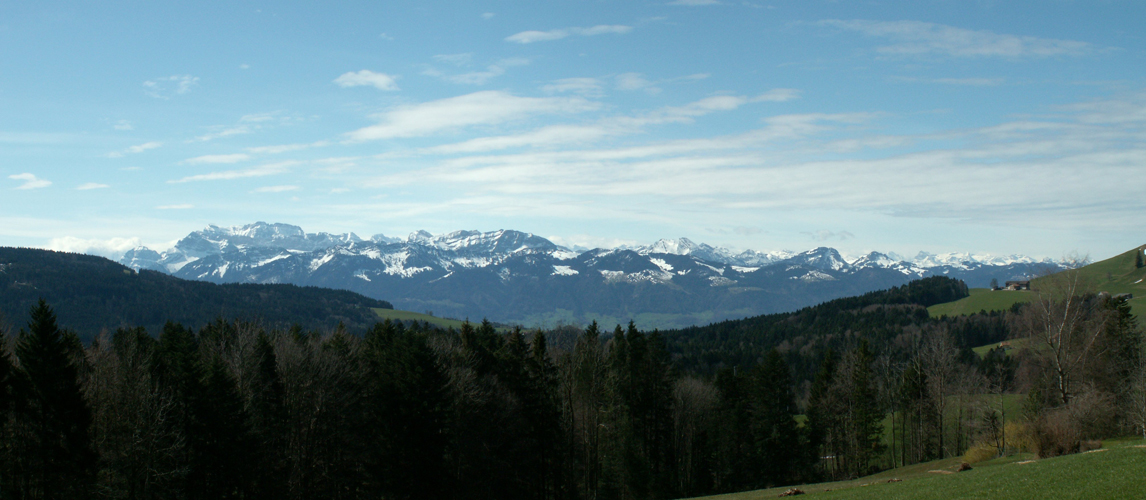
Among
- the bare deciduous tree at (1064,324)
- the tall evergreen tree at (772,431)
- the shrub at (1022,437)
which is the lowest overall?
the tall evergreen tree at (772,431)

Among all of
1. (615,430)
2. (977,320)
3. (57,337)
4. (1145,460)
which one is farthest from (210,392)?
(977,320)

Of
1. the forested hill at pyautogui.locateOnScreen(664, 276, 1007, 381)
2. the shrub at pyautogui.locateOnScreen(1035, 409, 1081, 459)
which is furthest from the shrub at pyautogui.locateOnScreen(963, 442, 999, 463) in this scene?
the forested hill at pyautogui.locateOnScreen(664, 276, 1007, 381)

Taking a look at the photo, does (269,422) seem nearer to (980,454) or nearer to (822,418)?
(980,454)

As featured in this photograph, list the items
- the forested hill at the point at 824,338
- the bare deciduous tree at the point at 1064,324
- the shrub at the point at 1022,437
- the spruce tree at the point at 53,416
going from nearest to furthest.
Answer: the spruce tree at the point at 53,416 < the shrub at the point at 1022,437 < the bare deciduous tree at the point at 1064,324 < the forested hill at the point at 824,338

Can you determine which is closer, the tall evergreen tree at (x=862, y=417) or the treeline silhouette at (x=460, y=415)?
the treeline silhouette at (x=460, y=415)

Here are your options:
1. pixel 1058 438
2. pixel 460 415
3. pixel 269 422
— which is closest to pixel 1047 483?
pixel 1058 438

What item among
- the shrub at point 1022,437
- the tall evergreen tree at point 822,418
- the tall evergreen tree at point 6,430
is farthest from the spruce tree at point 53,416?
the tall evergreen tree at point 822,418

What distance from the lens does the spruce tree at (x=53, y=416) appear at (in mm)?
32312

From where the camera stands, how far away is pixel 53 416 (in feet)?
107

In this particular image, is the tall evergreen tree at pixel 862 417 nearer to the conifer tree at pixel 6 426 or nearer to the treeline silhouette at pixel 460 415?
the treeline silhouette at pixel 460 415

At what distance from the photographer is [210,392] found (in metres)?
37.0

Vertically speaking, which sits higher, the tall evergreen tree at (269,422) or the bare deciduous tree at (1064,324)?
the bare deciduous tree at (1064,324)

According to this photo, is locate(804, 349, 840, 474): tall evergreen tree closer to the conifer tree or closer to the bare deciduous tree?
the bare deciduous tree

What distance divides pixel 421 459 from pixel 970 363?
9498 centimetres
